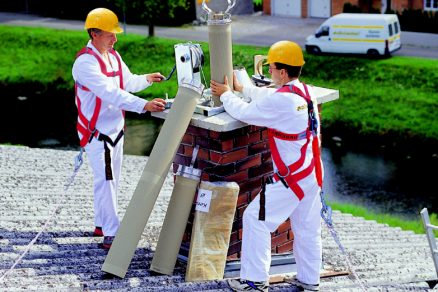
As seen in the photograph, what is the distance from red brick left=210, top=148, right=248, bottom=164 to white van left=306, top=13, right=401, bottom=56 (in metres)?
26.0

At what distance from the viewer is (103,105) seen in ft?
28.3

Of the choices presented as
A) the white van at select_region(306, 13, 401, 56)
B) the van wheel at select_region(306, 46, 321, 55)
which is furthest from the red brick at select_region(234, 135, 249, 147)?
the van wheel at select_region(306, 46, 321, 55)

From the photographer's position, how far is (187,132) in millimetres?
8250

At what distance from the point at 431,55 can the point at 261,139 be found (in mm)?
27087

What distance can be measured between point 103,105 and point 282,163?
1940 mm

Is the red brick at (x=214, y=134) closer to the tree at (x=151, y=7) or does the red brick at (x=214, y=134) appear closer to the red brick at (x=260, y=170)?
the red brick at (x=260, y=170)

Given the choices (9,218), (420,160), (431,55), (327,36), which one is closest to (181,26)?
(327,36)

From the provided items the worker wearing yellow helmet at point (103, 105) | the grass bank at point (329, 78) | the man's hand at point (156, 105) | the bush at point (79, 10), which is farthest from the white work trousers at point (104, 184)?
the bush at point (79, 10)

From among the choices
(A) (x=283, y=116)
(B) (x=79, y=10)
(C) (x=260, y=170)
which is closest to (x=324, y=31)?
(B) (x=79, y=10)

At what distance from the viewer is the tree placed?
37656 mm

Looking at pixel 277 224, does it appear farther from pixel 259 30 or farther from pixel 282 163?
pixel 259 30

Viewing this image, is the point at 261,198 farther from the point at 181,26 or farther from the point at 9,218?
the point at 181,26

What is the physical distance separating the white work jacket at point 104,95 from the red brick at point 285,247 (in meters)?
1.80

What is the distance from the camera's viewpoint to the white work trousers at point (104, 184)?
869 cm
